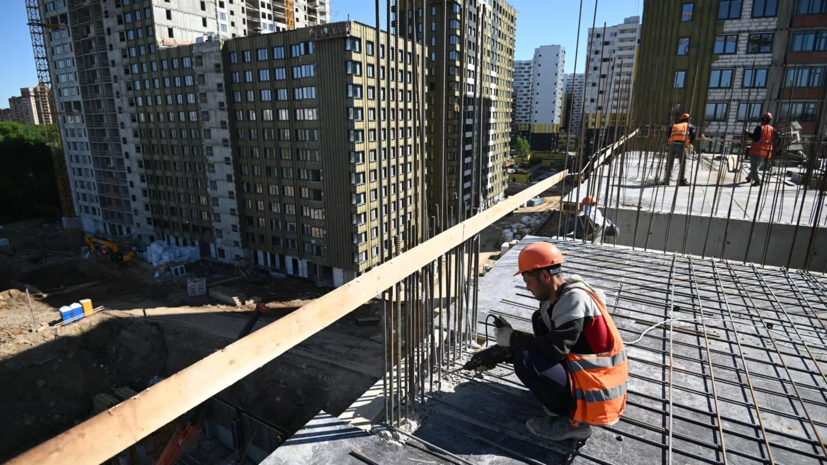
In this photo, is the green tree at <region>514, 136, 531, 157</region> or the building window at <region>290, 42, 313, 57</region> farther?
the green tree at <region>514, 136, 531, 157</region>

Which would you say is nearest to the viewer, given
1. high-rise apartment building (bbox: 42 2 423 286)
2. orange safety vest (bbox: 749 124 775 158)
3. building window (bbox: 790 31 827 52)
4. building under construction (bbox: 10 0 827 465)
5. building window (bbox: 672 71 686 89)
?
building under construction (bbox: 10 0 827 465)

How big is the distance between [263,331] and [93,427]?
850 mm

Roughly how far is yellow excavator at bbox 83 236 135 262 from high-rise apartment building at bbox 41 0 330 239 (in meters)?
3.15

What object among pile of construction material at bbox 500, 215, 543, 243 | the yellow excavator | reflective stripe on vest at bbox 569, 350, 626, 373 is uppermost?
reflective stripe on vest at bbox 569, 350, 626, 373

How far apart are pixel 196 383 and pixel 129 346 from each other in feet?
101

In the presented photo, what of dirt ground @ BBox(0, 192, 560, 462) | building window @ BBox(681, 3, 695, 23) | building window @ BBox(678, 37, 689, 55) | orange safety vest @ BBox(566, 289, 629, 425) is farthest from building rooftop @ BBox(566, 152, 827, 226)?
dirt ground @ BBox(0, 192, 560, 462)

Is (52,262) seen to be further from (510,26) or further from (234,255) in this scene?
(510,26)

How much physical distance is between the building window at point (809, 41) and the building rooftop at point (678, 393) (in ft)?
84.3

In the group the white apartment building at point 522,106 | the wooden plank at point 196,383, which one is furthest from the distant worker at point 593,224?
the white apartment building at point 522,106

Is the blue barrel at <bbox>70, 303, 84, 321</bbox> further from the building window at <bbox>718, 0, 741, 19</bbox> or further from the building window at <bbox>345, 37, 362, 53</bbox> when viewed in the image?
the building window at <bbox>718, 0, 741, 19</bbox>

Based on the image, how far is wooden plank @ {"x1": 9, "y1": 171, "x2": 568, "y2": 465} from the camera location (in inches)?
63.9

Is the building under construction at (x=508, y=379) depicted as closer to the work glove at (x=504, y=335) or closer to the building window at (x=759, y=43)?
the work glove at (x=504, y=335)

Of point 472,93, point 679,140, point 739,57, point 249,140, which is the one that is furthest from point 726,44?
point 249,140

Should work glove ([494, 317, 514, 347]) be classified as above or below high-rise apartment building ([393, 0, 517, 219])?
below
